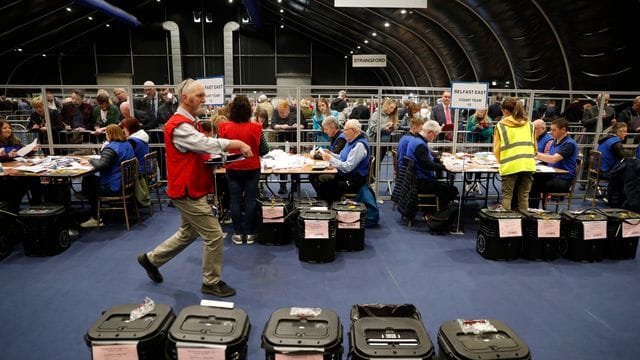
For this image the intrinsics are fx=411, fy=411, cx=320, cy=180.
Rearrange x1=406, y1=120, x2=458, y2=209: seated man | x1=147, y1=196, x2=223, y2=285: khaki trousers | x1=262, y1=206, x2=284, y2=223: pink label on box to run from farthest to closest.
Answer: x1=406, y1=120, x2=458, y2=209: seated man, x1=262, y1=206, x2=284, y2=223: pink label on box, x1=147, y1=196, x2=223, y2=285: khaki trousers

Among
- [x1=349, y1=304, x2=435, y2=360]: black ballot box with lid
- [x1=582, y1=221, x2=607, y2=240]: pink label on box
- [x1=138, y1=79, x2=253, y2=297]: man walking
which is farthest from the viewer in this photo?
[x1=582, y1=221, x2=607, y2=240]: pink label on box

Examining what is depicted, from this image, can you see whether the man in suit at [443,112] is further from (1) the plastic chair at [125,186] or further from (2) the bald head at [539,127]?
(1) the plastic chair at [125,186]

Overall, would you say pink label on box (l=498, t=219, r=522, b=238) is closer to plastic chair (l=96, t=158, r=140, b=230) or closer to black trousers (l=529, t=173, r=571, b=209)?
black trousers (l=529, t=173, r=571, b=209)

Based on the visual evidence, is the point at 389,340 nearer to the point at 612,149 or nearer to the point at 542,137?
the point at 542,137

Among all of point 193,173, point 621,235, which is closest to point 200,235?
point 193,173

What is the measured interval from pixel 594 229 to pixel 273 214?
3.39 m

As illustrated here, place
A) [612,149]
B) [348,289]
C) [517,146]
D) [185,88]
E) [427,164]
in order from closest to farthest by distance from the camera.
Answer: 1. [185,88]
2. [348,289]
3. [517,146]
4. [427,164]
5. [612,149]

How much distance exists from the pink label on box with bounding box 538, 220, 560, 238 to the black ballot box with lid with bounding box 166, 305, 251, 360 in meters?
3.46

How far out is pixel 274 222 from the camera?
4.67 metres

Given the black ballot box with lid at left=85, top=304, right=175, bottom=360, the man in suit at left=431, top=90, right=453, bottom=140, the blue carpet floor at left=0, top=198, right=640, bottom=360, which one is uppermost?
the man in suit at left=431, top=90, right=453, bottom=140

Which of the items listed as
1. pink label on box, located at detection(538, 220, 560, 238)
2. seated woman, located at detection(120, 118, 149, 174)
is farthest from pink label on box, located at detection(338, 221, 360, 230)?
seated woman, located at detection(120, 118, 149, 174)

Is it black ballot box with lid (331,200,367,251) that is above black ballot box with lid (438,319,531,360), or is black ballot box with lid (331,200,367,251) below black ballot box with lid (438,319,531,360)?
below

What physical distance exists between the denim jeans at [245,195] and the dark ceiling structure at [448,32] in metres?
6.82

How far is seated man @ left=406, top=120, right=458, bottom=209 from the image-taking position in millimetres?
5000
